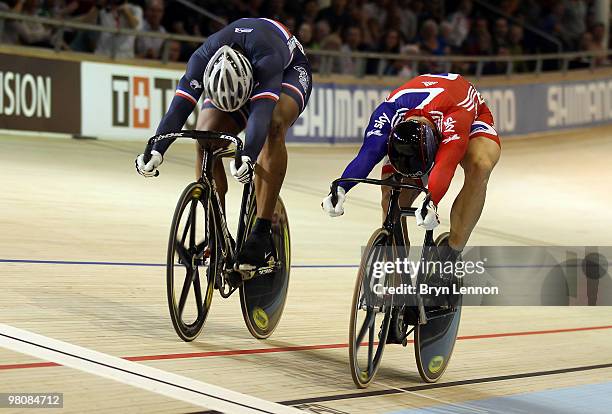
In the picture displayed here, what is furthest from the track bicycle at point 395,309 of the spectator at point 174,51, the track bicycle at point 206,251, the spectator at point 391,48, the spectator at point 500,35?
the spectator at point 500,35

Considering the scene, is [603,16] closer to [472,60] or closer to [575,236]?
[472,60]

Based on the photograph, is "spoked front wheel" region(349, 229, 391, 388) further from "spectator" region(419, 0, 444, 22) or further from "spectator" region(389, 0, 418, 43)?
"spectator" region(419, 0, 444, 22)

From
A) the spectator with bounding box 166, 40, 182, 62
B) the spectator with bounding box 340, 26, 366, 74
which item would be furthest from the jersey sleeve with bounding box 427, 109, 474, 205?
the spectator with bounding box 340, 26, 366, 74

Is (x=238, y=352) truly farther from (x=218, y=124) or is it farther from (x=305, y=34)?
(x=305, y=34)

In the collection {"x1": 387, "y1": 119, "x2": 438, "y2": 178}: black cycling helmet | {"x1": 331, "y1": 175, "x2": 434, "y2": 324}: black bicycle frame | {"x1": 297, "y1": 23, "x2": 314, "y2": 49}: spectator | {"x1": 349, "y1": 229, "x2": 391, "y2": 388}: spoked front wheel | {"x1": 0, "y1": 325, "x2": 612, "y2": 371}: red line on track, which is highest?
{"x1": 297, "y1": 23, "x2": 314, "y2": 49}: spectator

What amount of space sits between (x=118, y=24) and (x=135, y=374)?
7.59 metres

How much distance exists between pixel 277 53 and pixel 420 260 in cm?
96

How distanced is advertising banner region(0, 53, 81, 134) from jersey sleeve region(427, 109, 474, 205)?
21.4 ft

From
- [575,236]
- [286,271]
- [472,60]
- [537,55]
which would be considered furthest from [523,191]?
[286,271]

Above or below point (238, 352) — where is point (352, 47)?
above

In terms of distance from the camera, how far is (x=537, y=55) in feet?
48.8

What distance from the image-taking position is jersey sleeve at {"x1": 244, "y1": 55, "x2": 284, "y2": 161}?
396 centimetres

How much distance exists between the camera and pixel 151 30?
11031mm

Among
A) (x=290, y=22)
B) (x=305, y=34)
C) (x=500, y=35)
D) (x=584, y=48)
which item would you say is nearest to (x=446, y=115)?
(x=290, y=22)
